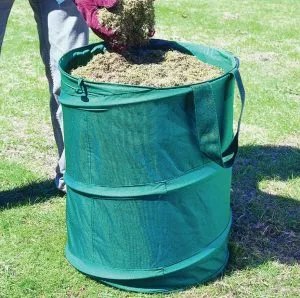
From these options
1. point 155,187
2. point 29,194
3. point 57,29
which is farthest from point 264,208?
point 57,29

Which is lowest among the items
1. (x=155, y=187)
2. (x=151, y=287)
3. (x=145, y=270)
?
(x=151, y=287)

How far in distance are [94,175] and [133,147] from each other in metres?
0.28

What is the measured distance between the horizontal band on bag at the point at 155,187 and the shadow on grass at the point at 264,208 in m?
0.75

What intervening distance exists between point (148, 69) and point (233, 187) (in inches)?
61.2

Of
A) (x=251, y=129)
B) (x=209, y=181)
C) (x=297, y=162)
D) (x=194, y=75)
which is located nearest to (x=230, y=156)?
(x=209, y=181)

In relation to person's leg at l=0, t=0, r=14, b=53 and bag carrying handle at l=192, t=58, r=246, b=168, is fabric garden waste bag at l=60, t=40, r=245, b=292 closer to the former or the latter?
bag carrying handle at l=192, t=58, r=246, b=168

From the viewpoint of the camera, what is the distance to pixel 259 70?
24.5 feet

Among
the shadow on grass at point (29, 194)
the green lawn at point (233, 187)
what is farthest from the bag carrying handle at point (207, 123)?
the shadow on grass at point (29, 194)

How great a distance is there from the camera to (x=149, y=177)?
3.09 metres

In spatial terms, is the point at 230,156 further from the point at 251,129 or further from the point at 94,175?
the point at 251,129

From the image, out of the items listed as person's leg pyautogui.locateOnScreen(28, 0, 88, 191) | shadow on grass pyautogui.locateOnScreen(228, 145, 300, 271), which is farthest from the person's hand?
shadow on grass pyautogui.locateOnScreen(228, 145, 300, 271)

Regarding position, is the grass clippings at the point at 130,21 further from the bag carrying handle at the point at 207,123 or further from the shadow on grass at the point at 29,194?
the shadow on grass at the point at 29,194

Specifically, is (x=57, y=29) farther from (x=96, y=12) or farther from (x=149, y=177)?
(x=149, y=177)

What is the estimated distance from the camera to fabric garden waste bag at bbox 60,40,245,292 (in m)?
3.00
